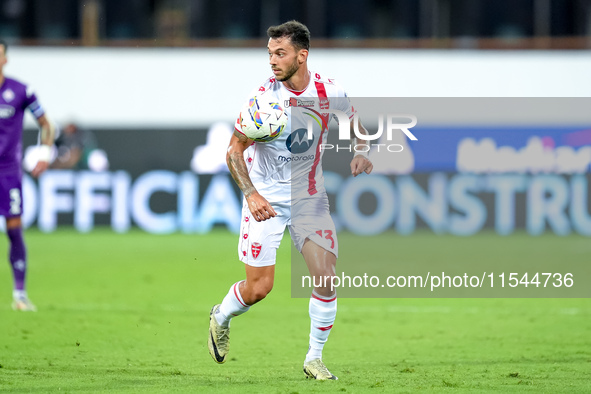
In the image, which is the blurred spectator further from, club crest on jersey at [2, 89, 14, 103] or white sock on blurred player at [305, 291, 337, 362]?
white sock on blurred player at [305, 291, 337, 362]

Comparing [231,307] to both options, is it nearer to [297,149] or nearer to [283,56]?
[297,149]

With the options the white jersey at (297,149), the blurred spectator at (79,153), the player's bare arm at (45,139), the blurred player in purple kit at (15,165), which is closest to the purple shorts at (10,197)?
the blurred player in purple kit at (15,165)

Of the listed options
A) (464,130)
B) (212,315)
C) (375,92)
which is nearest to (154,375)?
(212,315)

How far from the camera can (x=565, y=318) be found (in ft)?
32.8

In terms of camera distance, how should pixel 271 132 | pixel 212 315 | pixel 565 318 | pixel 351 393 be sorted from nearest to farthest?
pixel 351 393 → pixel 271 132 → pixel 212 315 → pixel 565 318

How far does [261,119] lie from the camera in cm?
625

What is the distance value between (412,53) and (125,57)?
667 centimetres

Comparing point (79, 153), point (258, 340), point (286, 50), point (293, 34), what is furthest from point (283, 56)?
point (79, 153)

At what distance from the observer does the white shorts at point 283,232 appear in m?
6.41

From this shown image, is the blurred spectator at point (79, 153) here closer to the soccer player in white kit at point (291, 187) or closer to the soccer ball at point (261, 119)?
the soccer player in white kit at point (291, 187)

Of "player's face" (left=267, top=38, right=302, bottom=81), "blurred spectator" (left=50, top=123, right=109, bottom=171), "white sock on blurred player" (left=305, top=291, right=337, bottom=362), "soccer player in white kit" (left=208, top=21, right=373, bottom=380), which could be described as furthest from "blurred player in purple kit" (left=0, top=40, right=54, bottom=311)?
"blurred spectator" (left=50, top=123, right=109, bottom=171)

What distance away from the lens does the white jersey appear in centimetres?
651

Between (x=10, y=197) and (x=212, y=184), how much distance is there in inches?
391

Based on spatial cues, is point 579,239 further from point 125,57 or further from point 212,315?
point 212,315
